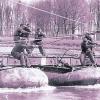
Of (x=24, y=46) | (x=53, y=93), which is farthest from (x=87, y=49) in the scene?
(x=53, y=93)

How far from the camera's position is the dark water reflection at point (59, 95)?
15.7 meters

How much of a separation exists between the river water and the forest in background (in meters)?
36.7

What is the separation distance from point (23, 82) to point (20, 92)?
72cm

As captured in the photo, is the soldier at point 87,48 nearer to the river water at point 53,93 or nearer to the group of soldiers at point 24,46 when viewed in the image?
the group of soldiers at point 24,46

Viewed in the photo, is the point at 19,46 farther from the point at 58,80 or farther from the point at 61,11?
the point at 61,11

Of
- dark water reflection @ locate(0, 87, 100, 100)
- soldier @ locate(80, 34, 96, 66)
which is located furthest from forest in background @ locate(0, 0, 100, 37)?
dark water reflection @ locate(0, 87, 100, 100)

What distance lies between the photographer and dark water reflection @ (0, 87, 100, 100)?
51.5ft

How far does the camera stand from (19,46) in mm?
19625

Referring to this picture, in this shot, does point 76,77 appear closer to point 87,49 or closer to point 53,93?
point 87,49

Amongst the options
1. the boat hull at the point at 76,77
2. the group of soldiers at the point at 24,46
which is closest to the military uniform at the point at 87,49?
the group of soldiers at the point at 24,46

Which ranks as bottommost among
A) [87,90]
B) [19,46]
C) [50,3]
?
[87,90]

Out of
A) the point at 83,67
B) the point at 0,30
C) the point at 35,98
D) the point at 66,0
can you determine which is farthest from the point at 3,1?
the point at 35,98

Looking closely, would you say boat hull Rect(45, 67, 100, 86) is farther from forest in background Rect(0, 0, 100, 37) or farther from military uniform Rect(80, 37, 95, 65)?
forest in background Rect(0, 0, 100, 37)

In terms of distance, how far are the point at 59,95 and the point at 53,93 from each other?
2.11ft
